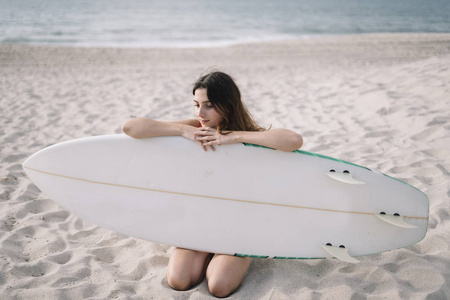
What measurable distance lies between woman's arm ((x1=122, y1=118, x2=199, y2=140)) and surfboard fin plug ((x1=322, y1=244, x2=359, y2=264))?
95cm

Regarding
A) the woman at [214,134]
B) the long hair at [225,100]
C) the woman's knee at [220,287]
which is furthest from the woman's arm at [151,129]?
the woman's knee at [220,287]

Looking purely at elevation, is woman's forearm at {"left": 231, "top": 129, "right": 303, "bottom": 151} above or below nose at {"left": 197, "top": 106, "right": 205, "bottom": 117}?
below

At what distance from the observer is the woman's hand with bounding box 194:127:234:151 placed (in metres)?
1.90

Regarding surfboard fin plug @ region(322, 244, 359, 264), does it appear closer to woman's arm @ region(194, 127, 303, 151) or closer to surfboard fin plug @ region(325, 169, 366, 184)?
surfboard fin plug @ region(325, 169, 366, 184)

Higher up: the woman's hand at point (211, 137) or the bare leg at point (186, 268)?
the woman's hand at point (211, 137)

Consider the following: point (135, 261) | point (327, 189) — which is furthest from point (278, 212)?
point (135, 261)

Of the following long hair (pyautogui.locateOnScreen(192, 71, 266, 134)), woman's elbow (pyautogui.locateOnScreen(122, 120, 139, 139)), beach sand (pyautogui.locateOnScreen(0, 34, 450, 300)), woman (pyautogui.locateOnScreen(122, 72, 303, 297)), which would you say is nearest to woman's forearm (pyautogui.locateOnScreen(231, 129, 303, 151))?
woman (pyautogui.locateOnScreen(122, 72, 303, 297))

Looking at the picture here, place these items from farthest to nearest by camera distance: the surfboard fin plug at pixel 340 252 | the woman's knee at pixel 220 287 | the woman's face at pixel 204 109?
the woman's face at pixel 204 109
the surfboard fin plug at pixel 340 252
the woman's knee at pixel 220 287

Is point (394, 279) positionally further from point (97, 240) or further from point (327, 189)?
point (97, 240)

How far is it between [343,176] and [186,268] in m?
0.96

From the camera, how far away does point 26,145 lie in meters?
3.53

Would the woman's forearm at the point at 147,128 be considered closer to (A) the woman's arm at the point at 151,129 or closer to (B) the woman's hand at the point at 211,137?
(A) the woman's arm at the point at 151,129

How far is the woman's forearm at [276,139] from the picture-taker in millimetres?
1815

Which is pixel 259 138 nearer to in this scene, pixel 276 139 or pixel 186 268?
pixel 276 139
